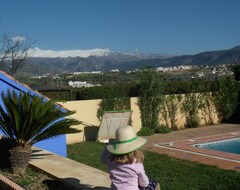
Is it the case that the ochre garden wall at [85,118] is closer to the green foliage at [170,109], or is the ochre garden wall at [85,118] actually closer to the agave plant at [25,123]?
the green foliage at [170,109]

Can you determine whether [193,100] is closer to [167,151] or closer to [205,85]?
[205,85]

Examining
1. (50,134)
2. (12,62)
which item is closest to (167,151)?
(50,134)

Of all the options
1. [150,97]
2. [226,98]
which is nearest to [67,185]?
[150,97]

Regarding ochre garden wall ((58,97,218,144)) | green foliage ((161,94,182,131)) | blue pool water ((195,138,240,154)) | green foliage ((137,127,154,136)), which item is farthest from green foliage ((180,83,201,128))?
ochre garden wall ((58,97,218,144))

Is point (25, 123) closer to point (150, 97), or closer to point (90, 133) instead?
point (90, 133)

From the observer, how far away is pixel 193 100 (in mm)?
19250

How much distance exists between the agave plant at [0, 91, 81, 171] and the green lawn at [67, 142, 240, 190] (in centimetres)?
254

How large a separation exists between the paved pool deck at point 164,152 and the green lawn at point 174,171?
73 cm

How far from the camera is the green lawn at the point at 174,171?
8016 mm

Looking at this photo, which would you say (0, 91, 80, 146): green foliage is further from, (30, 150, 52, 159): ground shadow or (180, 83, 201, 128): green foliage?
(180, 83, 201, 128): green foliage

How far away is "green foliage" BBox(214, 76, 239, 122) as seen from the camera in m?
20.2

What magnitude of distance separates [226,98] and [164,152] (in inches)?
346

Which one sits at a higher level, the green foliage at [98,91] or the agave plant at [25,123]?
the agave plant at [25,123]

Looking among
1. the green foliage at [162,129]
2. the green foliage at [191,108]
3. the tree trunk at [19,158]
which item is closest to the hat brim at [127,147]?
the tree trunk at [19,158]
